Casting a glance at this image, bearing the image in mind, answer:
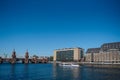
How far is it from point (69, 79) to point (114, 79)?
13.1m

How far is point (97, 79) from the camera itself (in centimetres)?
6381

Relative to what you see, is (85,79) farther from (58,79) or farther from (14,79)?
(14,79)

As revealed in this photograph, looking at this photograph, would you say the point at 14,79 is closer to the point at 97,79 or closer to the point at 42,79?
the point at 42,79

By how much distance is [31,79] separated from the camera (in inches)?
2447

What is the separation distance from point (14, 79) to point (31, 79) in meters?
4.84

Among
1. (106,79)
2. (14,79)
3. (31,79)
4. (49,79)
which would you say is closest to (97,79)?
(106,79)

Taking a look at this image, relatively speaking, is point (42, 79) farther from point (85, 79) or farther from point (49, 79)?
point (85, 79)

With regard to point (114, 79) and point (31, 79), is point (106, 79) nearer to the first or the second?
point (114, 79)

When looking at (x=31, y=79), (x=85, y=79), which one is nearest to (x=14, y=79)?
(x=31, y=79)

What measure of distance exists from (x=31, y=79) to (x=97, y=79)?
19250 millimetres

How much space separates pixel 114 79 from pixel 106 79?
2304 mm

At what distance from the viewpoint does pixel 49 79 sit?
6347 centimetres

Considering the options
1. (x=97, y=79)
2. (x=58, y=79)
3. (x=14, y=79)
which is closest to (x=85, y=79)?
(x=97, y=79)

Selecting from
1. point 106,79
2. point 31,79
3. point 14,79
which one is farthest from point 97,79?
point 14,79
